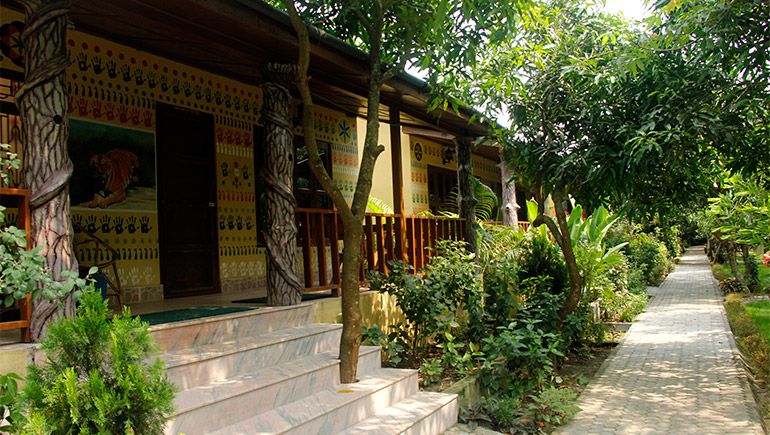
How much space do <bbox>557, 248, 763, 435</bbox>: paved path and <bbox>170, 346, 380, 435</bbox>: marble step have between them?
2.39 meters

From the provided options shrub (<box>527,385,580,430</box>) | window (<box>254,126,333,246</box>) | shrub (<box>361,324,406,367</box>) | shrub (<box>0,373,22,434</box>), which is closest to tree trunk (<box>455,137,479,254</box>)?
window (<box>254,126,333,246</box>)

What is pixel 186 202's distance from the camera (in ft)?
22.9

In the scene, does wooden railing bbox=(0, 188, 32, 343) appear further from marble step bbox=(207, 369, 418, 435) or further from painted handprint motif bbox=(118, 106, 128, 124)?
painted handprint motif bbox=(118, 106, 128, 124)

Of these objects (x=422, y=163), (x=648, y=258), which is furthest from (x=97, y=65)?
(x=648, y=258)

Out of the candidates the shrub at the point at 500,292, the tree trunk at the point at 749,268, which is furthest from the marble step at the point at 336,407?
the tree trunk at the point at 749,268

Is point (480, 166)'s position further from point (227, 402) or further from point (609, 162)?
point (227, 402)

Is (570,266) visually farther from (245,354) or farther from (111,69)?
(111,69)

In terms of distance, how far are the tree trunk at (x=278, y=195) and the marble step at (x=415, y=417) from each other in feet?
5.04

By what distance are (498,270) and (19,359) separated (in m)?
5.38

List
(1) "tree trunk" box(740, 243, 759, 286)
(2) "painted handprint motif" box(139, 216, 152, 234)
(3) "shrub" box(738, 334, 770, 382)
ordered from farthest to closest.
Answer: (1) "tree trunk" box(740, 243, 759, 286) < (3) "shrub" box(738, 334, 770, 382) < (2) "painted handprint motif" box(139, 216, 152, 234)

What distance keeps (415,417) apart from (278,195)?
8.09 ft

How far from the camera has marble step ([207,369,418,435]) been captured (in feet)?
12.2

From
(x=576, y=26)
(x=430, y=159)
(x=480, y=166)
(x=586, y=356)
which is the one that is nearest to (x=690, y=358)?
(x=586, y=356)

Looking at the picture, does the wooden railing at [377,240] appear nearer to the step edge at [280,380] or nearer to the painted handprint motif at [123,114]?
the step edge at [280,380]
